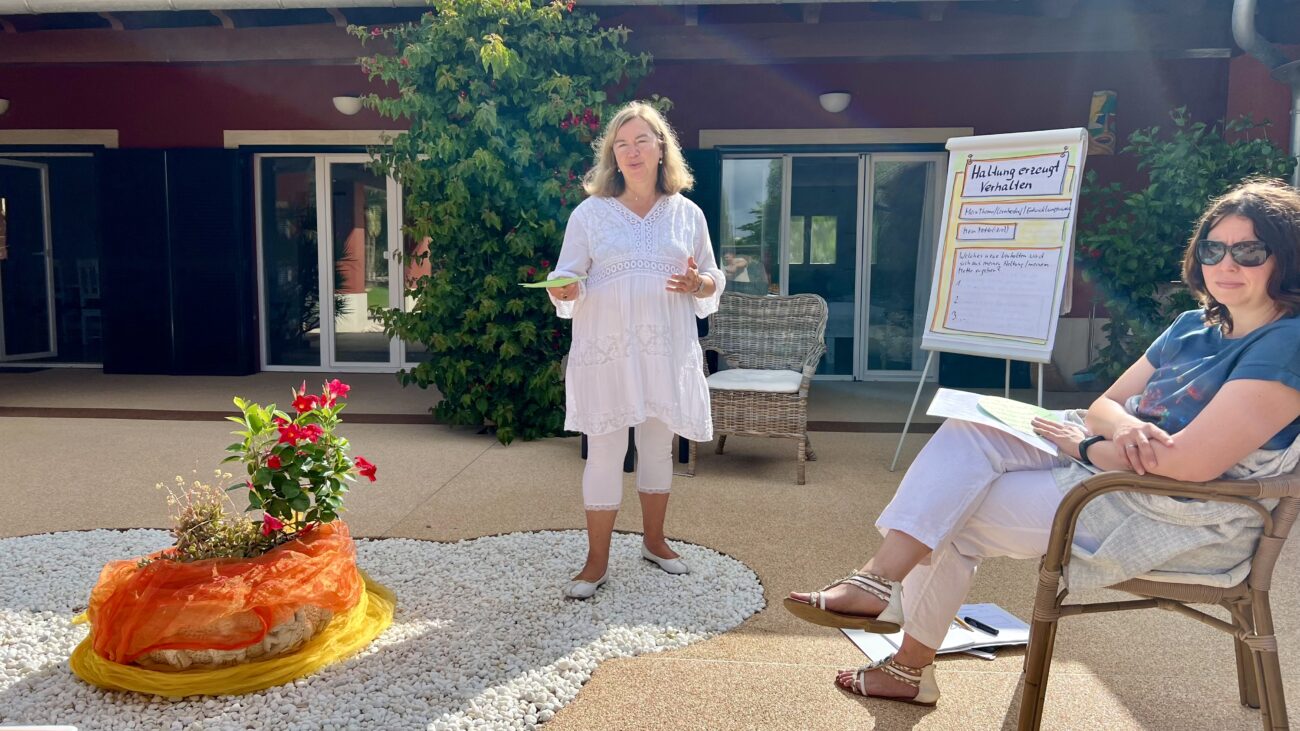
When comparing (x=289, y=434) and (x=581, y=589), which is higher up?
(x=289, y=434)

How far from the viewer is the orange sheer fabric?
7.18ft

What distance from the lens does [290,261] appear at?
8.28 m

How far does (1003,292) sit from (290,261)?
6.18m

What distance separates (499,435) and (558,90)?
1923 millimetres

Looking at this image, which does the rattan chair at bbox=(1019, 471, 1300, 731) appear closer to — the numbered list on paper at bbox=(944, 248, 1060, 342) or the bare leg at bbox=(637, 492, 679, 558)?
the bare leg at bbox=(637, 492, 679, 558)

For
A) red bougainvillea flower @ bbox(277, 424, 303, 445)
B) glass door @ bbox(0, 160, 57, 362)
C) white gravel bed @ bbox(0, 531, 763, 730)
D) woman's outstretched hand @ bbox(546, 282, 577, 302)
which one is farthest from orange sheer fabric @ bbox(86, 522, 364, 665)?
glass door @ bbox(0, 160, 57, 362)

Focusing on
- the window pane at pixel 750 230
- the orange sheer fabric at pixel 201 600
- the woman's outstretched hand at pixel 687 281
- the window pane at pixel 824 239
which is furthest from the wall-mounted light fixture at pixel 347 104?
the orange sheer fabric at pixel 201 600

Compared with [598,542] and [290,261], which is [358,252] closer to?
[290,261]

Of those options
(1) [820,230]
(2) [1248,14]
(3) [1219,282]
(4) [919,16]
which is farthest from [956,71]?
(3) [1219,282]

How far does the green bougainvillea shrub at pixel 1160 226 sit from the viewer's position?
217 inches

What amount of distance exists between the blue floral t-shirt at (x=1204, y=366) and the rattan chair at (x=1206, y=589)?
0.44 feet

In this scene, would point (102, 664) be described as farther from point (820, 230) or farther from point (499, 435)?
point (820, 230)

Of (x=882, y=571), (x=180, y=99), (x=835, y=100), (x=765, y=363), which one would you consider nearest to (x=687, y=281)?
(x=882, y=571)

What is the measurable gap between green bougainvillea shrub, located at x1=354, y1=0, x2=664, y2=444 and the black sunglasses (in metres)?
3.74
